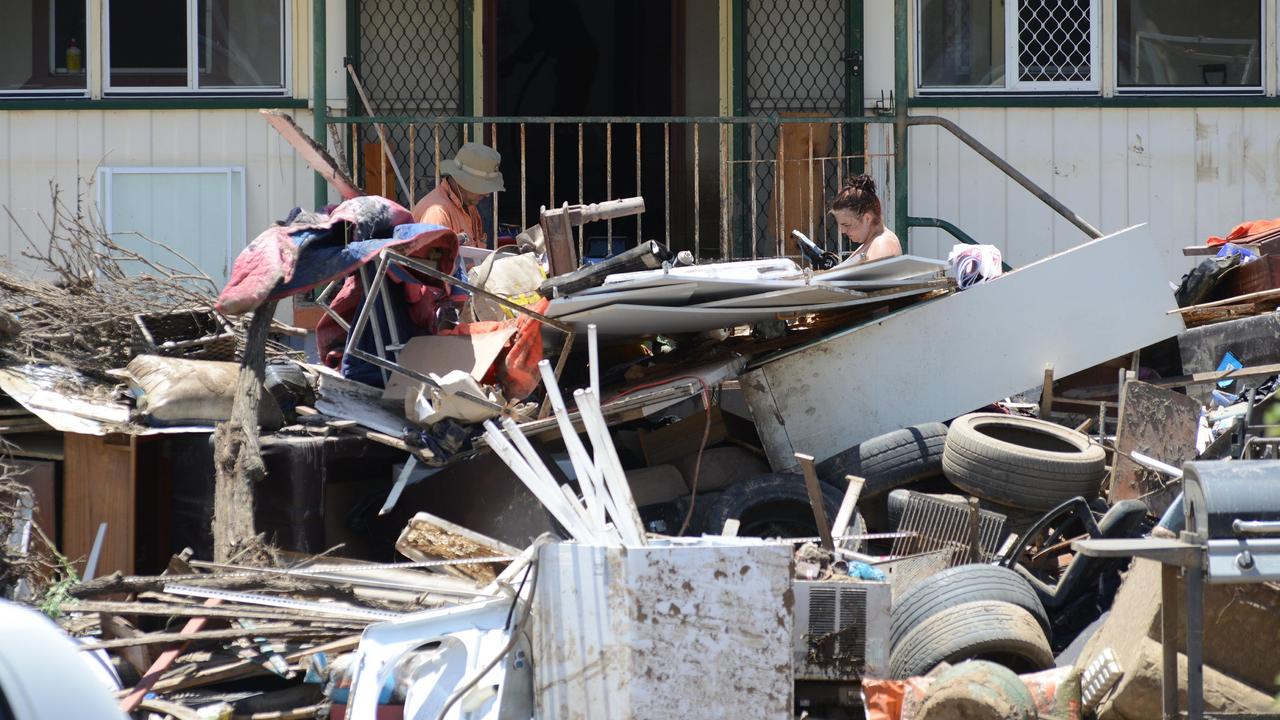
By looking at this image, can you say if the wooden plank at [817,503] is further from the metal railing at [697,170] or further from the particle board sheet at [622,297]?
the metal railing at [697,170]

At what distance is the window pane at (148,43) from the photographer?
973 centimetres

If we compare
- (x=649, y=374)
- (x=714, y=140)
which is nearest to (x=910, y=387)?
(x=649, y=374)

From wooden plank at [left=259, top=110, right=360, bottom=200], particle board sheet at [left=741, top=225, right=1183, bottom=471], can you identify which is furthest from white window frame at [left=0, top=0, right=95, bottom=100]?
particle board sheet at [left=741, top=225, right=1183, bottom=471]

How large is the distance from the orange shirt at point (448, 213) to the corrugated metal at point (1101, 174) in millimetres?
2754

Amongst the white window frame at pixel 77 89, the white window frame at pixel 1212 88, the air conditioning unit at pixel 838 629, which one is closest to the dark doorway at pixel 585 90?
the white window frame at pixel 77 89

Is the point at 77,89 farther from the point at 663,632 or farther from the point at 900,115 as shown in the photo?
the point at 663,632

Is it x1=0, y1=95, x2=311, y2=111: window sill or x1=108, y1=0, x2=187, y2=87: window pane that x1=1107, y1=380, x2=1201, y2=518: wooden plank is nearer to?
x1=0, y1=95, x2=311, y2=111: window sill

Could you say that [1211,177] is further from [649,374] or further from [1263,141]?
[649,374]

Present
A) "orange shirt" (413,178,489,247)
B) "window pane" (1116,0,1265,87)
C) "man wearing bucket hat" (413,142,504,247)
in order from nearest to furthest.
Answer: "orange shirt" (413,178,489,247) < "man wearing bucket hat" (413,142,504,247) < "window pane" (1116,0,1265,87)

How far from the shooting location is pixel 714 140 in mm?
10648

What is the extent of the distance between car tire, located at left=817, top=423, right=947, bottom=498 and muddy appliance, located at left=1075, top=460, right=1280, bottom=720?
274 cm

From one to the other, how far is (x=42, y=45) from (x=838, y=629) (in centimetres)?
710

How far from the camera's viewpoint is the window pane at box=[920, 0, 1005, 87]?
32.0 ft

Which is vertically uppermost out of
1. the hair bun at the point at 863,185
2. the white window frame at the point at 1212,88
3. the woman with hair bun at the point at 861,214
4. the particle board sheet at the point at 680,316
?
the white window frame at the point at 1212,88
